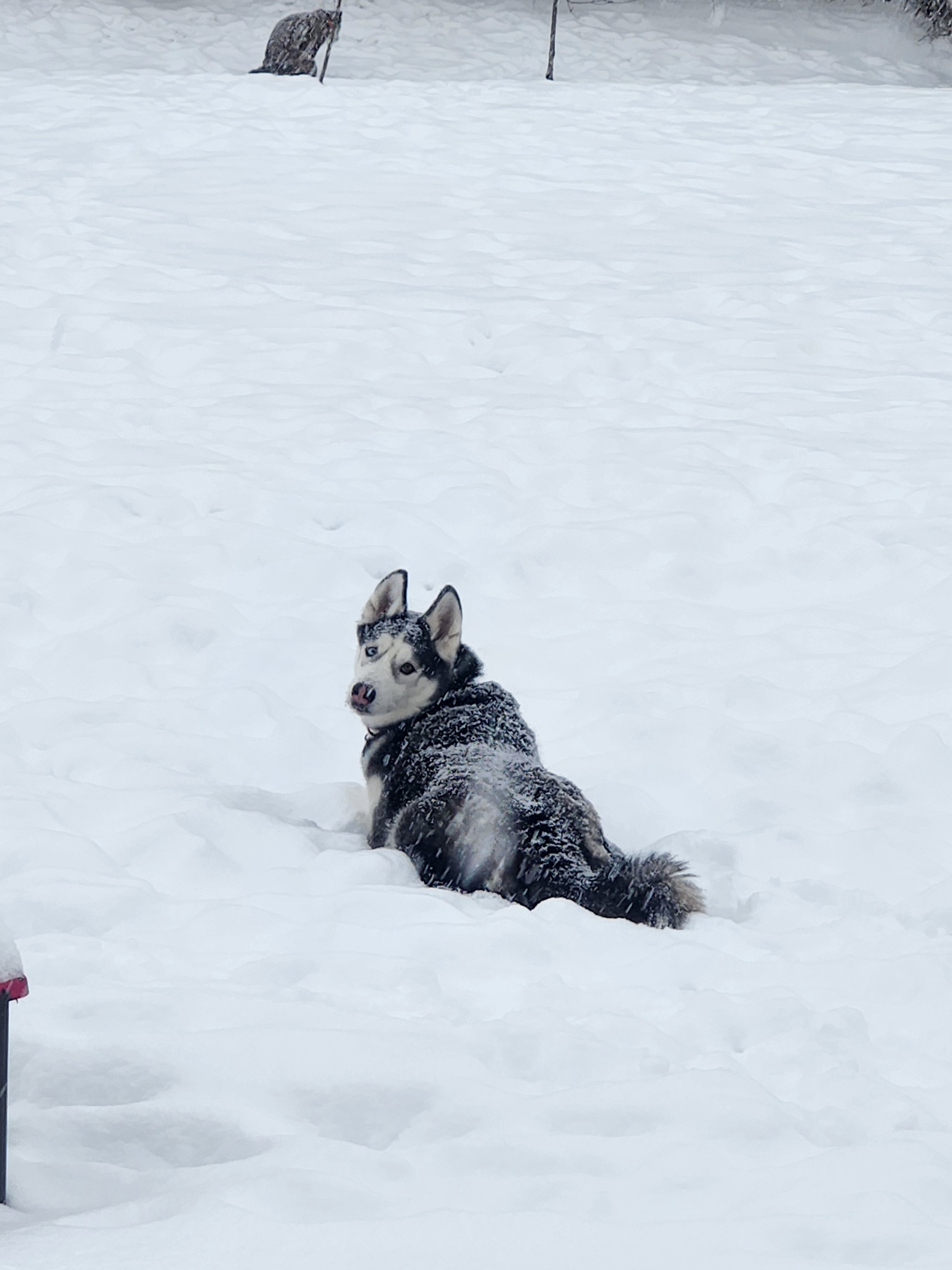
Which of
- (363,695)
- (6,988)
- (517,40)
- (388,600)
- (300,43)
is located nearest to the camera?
(6,988)

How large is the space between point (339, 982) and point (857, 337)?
642 centimetres

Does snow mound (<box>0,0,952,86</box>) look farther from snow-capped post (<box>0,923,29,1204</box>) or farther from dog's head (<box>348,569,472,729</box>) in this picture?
snow-capped post (<box>0,923,29,1204</box>)

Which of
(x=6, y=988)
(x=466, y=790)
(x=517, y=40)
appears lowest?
(x=466, y=790)

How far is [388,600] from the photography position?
Result: 151 inches

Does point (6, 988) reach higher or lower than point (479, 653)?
higher

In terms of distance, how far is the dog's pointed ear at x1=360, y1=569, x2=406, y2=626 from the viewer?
3.79 meters

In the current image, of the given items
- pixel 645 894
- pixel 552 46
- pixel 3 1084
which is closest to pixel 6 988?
pixel 3 1084

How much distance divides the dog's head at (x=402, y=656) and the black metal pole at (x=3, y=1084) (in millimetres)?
1880

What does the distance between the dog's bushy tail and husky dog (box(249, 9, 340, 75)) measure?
13276mm

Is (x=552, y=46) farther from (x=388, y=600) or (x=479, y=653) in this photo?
(x=388, y=600)

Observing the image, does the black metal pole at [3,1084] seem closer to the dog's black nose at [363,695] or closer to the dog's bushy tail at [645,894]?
the dog's bushy tail at [645,894]

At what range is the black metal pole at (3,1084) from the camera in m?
1.85

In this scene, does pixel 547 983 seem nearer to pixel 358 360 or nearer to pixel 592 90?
pixel 358 360

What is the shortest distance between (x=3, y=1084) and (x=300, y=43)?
577 inches
